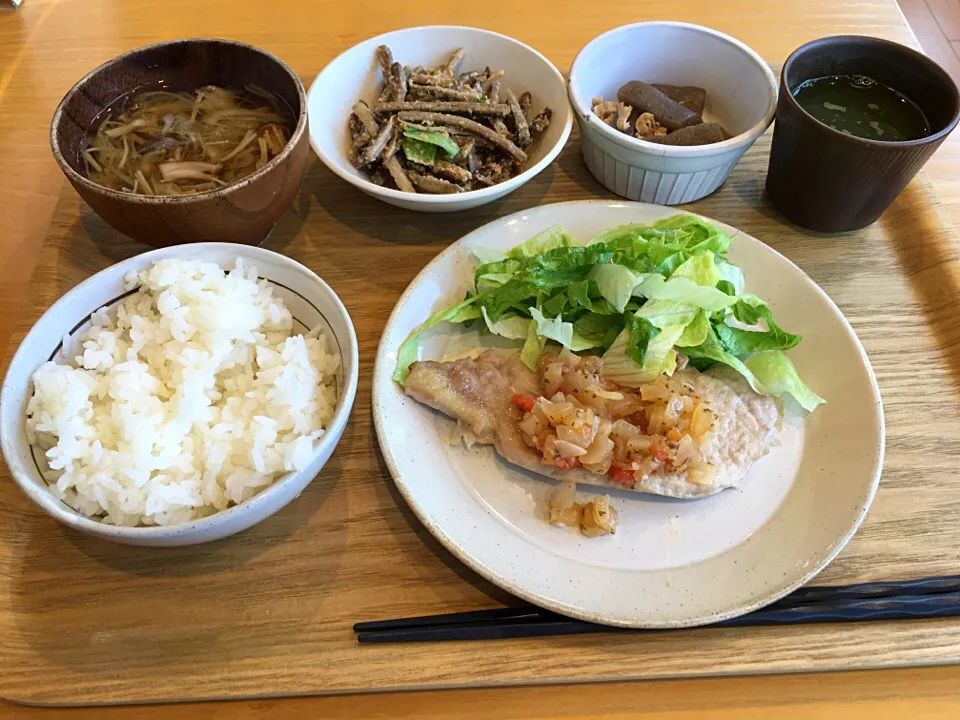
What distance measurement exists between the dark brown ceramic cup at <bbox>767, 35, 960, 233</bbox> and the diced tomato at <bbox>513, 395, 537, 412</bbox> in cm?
109

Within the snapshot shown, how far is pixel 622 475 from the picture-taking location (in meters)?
1.58

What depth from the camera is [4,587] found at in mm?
1491

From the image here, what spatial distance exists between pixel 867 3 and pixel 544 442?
8.57 feet

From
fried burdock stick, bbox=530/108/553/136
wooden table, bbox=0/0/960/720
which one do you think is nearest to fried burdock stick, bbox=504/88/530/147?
fried burdock stick, bbox=530/108/553/136

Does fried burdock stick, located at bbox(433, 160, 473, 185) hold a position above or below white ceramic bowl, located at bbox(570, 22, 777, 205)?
below

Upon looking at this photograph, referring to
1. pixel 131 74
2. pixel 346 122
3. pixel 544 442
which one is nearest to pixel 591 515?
pixel 544 442

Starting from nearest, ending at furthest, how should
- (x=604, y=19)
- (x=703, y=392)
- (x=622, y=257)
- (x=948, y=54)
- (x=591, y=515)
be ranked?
(x=591, y=515) < (x=703, y=392) < (x=622, y=257) < (x=604, y=19) < (x=948, y=54)

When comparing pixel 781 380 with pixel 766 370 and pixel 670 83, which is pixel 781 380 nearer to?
pixel 766 370

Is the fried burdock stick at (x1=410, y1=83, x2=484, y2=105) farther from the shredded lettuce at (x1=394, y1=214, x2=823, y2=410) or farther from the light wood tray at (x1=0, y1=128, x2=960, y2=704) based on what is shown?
the light wood tray at (x1=0, y1=128, x2=960, y2=704)

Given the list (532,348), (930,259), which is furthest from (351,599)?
(930,259)

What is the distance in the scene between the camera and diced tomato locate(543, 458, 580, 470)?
159 centimetres

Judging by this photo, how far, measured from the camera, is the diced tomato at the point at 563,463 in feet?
5.21

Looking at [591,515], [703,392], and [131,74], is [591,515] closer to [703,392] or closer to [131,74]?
[703,392]

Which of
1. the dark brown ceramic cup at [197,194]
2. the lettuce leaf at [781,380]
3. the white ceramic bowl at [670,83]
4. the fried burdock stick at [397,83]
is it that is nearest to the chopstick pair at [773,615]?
the lettuce leaf at [781,380]
